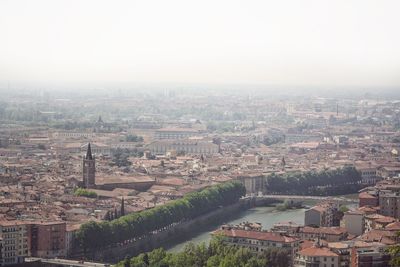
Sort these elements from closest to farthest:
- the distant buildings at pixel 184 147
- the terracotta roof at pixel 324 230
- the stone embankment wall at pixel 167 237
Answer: the terracotta roof at pixel 324 230 → the stone embankment wall at pixel 167 237 → the distant buildings at pixel 184 147

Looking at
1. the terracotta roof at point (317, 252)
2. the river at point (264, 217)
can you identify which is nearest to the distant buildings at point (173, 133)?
the river at point (264, 217)

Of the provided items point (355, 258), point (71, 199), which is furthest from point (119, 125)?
point (355, 258)

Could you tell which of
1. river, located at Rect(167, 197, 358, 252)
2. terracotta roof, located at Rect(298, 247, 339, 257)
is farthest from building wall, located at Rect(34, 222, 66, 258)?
terracotta roof, located at Rect(298, 247, 339, 257)

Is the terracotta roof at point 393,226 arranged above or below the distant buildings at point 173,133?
above

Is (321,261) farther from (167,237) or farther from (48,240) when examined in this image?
(167,237)

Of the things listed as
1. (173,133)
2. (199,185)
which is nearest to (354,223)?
(199,185)

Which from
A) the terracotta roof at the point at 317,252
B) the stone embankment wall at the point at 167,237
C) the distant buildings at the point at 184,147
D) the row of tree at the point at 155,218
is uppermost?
the terracotta roof at the point at 317,252

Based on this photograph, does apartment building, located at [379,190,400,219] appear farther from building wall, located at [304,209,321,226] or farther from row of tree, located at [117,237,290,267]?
row of tree, located at [117,237,290,267]

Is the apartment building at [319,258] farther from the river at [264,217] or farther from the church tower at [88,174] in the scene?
the church tower at [88,174]
